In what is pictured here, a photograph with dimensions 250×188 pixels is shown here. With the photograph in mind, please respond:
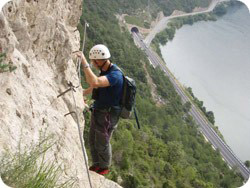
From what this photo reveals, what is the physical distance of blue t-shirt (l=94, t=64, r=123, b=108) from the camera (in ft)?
8.45

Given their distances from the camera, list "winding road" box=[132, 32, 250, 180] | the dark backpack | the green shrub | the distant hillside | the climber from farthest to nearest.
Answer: "winding road" box=[132, 32, 250, 180], the distant hillside, the dark backpack, the climber, the green shrub

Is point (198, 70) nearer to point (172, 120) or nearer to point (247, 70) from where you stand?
point (247, 70)

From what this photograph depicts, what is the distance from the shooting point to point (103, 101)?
2.79 metres

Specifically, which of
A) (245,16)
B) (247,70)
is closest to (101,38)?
(247,70)

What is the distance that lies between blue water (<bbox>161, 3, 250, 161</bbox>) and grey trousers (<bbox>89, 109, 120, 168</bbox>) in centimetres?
3382

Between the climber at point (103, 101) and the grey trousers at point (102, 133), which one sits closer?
the climber at point (103, 101)

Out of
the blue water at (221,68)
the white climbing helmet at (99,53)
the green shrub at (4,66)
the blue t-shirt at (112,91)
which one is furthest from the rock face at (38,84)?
the blue water at (221,68)

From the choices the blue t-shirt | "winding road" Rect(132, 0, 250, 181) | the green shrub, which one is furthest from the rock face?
"winding road" Rect(132, 0, 250, 181)

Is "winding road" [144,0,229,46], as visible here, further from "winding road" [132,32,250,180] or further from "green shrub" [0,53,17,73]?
"green shrub" [0,53,17,73]

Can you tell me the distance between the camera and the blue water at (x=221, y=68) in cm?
3694

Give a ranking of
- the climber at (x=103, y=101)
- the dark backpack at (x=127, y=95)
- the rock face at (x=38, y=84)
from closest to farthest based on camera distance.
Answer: the rock face at (x=38, y=84)
the climber at (x=103, y=101)
the dark backpack at (x=127, y=95)

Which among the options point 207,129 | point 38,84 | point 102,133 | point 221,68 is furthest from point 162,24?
point 38,84

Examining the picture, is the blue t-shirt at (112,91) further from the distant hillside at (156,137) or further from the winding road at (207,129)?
the winding road at (207,129)

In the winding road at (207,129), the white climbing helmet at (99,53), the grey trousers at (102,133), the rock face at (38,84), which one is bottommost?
the winding road at (207,129)
